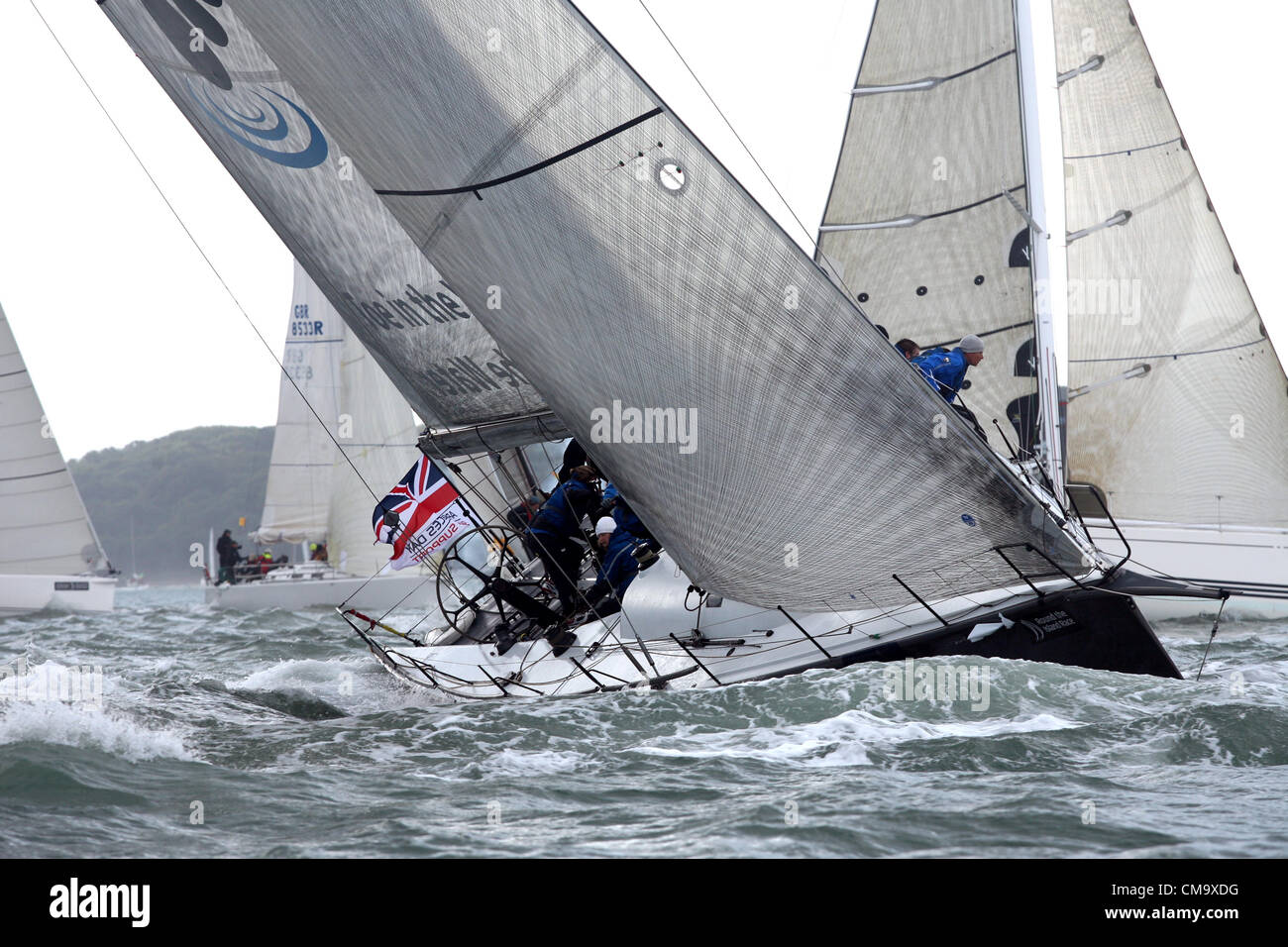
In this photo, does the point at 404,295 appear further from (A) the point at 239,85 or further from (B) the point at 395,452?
(B) the point at 395,452

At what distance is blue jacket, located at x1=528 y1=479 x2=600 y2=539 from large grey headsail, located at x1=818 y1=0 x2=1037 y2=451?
17.5ft

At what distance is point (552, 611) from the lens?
8.02 metres

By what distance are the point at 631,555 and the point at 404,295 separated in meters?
2.56

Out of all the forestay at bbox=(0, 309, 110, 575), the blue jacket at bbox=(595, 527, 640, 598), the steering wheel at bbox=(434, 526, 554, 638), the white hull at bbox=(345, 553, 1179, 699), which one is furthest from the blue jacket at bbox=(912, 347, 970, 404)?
the forestay at bbox=(0, 309, 110, 575)

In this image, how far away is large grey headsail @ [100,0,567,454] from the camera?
820 cm

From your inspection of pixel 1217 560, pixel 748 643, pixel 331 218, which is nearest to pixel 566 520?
pixel 748 643

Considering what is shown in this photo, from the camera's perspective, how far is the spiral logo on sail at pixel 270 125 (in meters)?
8.25

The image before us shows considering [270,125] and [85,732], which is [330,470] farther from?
[85,732]

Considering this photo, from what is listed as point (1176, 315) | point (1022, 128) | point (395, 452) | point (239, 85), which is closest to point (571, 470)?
point (239, 85)

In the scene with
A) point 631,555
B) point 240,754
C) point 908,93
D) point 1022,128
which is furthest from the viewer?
point 908,93

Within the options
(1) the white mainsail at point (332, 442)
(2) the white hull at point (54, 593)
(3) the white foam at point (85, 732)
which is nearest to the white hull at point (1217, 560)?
(3) the white foam at point (85, 732)

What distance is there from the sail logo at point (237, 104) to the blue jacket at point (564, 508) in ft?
9.35
